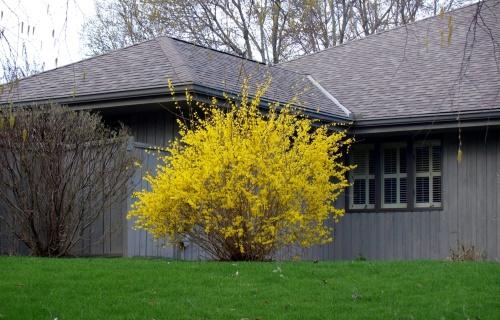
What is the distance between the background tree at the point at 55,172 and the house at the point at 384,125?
2.05 feet

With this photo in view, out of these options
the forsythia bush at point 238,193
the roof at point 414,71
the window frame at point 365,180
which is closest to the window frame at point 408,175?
the window frame at point 365,180

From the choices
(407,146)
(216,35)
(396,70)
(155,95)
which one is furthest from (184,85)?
(216,35)

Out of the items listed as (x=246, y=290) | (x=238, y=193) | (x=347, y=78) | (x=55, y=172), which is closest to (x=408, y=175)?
(x=347, y=78)

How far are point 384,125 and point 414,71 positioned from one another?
2.35 meters

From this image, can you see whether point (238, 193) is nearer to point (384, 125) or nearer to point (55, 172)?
point (55, 172)

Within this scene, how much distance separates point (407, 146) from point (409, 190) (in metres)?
0.76

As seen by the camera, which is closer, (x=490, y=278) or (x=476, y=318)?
(x=476, y=318)

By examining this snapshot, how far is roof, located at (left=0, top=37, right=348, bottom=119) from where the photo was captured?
42.1 ft

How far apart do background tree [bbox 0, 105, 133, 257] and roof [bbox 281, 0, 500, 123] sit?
185 inches

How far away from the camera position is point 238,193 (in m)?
10.4

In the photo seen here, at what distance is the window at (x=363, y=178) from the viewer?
1499 centimetres

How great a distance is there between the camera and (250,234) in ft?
34.6

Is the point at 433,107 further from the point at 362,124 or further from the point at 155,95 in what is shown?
the point at 155,95

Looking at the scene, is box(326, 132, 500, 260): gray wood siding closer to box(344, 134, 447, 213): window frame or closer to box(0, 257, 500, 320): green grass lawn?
box(344, 134, 447, 213): window frame
